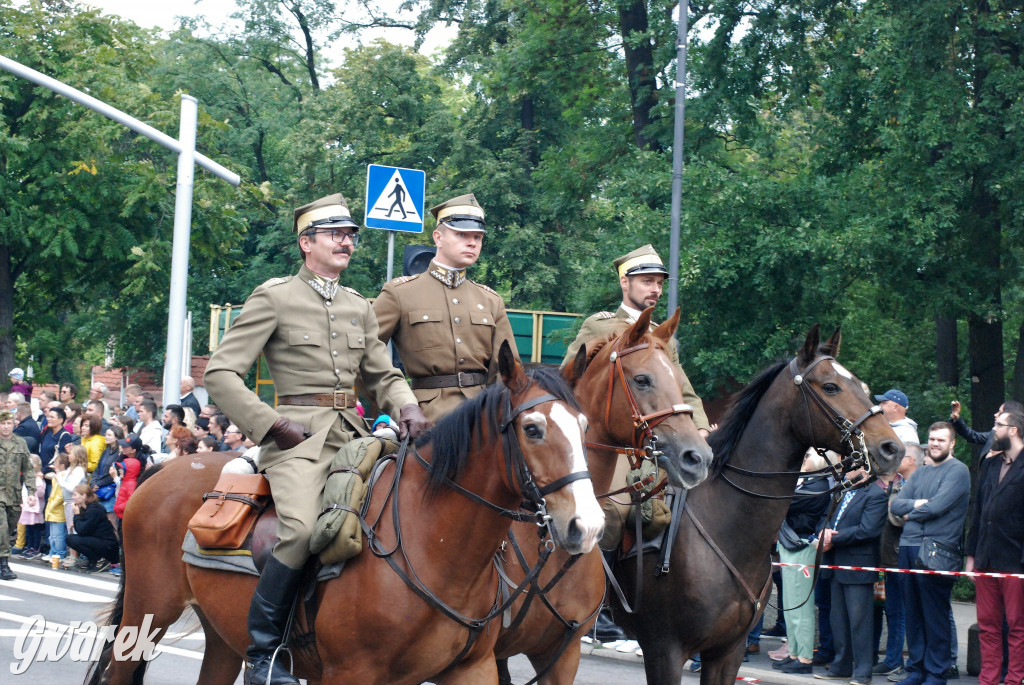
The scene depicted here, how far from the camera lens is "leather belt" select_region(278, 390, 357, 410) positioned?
19.5 ft

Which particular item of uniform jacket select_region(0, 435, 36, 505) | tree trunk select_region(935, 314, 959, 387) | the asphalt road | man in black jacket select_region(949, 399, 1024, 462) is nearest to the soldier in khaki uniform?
uniform jacket select_region(0, 435, 36, 505)

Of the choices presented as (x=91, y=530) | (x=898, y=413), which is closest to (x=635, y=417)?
(x=898, y=413)

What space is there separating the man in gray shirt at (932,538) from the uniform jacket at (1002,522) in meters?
0.32

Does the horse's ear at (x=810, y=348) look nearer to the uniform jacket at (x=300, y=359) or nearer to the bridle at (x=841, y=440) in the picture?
the bridle at (x=841, y=440)

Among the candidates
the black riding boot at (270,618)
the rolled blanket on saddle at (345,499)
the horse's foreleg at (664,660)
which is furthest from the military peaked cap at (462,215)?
the horse's foreleg at (664,660)

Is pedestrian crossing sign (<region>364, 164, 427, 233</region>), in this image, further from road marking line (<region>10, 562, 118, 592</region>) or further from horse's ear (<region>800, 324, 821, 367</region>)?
road marking line (<region>10, 562, 118, 592</region>)

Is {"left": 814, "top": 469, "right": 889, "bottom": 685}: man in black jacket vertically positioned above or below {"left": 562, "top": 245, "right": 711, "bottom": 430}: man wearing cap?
below

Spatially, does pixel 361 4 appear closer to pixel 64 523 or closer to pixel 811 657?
pixel 64 523

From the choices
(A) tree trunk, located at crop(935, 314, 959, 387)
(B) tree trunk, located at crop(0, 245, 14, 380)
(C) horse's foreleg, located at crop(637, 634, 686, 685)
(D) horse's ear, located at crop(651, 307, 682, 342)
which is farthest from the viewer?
(B) tree trunk, located at crop(0, 245, 14, 380)

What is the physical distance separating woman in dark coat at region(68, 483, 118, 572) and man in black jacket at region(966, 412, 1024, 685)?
36.8 feet

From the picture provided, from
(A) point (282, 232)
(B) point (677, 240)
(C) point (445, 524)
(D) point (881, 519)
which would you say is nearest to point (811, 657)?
(D) point (881, 519)

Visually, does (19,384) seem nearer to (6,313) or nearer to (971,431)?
(6,313)

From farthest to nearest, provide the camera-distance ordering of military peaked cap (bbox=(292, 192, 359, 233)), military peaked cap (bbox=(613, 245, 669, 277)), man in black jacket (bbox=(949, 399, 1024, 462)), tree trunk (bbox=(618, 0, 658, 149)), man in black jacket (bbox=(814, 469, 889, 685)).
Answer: tree trunk (bbox=(618, 0, 658, 149)) → man in black jacket (bbox=(814, 469, 889, 685)) → man in black jacket (bbox=(949, 399, 1024, 462)) → military peaked cap (bbox=(613, 245, 669, 277)) → military peaked cap (bbox=(292, 192, 359, 233))

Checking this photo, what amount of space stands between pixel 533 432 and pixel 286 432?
1.42 metres
